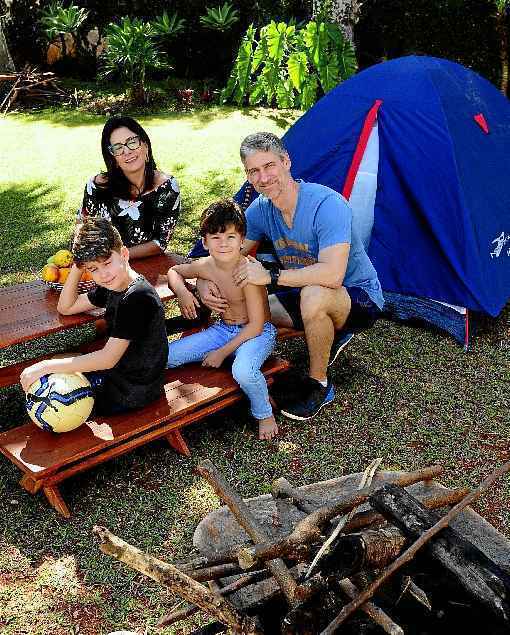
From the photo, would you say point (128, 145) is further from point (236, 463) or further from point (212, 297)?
point (236, 463)

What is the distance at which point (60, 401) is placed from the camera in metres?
3.17

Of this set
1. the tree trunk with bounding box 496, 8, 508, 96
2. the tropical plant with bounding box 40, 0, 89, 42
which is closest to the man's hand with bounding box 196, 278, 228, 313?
the tree trunk with bounding box 496, 8, 508, 96

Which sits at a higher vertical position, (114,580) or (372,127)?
(372,127)

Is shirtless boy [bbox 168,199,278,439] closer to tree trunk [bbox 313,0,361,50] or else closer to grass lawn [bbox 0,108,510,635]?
grass lawn [bbox 0,108,510,635]

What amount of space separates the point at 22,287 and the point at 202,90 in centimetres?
870

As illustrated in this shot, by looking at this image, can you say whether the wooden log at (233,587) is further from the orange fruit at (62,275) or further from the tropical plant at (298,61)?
the tropical plant at (298,61)

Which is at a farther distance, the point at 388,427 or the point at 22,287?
the point at 22,287

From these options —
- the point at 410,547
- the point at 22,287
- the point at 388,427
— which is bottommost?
the point at 388,427

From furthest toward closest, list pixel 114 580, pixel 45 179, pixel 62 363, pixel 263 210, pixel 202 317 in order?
pixel 45 179 → pixel 202 317 → pixel 263 210 → pixel 62 363 → pixel 114 580

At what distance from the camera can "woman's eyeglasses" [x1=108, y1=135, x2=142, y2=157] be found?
164 inches

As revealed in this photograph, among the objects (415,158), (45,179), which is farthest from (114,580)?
(45,179)

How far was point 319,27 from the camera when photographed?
31.4 feet

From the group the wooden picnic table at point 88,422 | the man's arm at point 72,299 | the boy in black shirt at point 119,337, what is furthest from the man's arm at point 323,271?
the man's arm at point 72,299

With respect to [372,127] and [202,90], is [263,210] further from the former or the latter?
[202,90]
